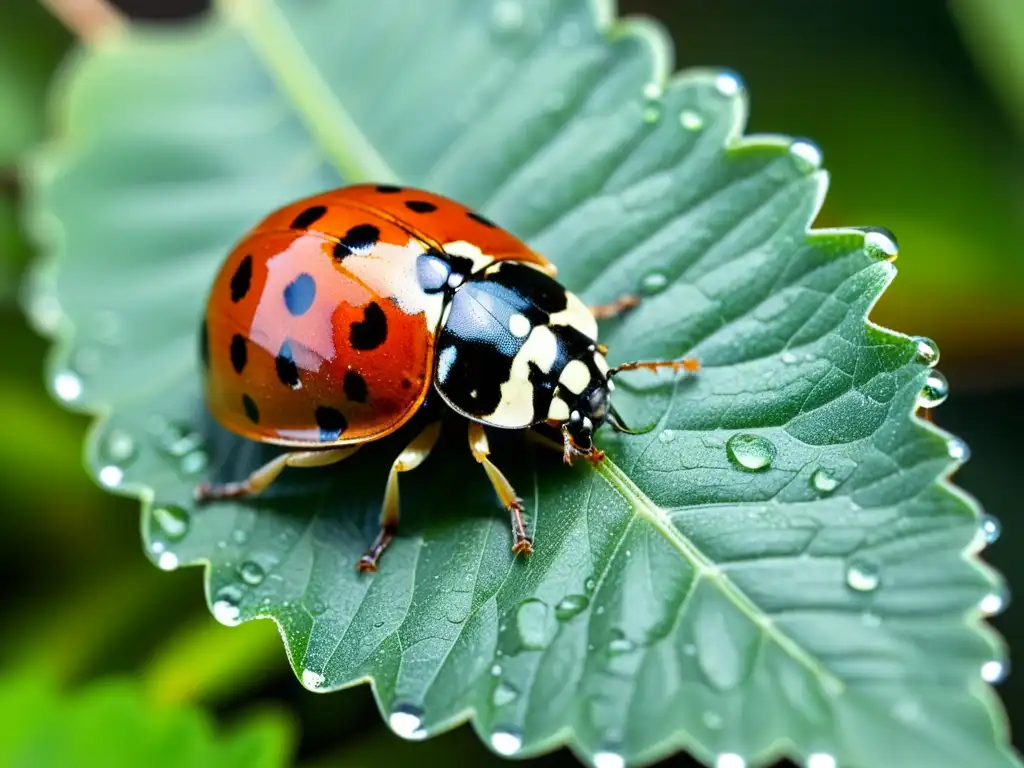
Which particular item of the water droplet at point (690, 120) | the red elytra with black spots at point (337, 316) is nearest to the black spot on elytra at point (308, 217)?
the red elytra with black spots at point (337, 316)

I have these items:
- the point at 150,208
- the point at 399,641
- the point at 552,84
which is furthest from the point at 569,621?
the point at 150,208

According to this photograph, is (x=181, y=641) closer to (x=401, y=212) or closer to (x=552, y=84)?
(x=401, y=212)

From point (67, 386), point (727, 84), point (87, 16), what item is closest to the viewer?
point (727, 84)

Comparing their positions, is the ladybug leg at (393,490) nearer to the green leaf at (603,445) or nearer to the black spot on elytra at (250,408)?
the green leaf at (603,445)

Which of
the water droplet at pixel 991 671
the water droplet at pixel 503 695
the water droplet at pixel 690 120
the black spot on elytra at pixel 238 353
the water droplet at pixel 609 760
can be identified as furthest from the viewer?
the water droplet at pixel 690 120

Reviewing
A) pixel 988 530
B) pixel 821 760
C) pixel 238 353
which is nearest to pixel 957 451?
pixel 988 530

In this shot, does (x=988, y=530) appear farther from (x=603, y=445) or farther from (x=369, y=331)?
(x=369, y=331)
